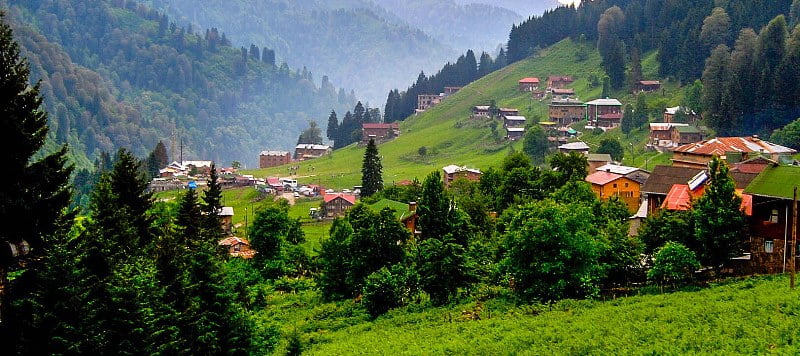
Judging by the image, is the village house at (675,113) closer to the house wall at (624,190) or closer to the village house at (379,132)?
the house wall at (624,190)

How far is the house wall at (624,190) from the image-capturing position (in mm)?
77188

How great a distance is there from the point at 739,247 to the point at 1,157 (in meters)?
34.6

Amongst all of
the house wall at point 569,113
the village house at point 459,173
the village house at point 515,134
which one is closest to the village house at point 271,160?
the village house at point 515,134

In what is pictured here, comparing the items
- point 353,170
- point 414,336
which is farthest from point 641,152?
point 414,336

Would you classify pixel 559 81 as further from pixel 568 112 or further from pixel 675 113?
pixel 675 113

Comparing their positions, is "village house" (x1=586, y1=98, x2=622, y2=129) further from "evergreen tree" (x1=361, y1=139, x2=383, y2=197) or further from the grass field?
the grass field

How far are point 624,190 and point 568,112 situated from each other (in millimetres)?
70428

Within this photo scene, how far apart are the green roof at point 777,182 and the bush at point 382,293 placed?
1990 centimetres

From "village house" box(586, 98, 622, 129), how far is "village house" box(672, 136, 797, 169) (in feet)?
178

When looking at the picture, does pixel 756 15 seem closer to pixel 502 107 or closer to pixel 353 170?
pixel 502 107

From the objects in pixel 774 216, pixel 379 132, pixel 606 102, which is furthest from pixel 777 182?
pixel 379 132

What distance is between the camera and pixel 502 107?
17100 cm

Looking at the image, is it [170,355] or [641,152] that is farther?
[641,152]

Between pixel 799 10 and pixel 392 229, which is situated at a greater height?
pixel 799 10
